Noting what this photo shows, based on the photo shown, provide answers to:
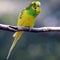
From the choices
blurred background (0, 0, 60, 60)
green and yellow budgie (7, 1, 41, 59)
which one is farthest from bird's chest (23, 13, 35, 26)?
blurred background (0, 0, 60, 60)

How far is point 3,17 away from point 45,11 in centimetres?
28

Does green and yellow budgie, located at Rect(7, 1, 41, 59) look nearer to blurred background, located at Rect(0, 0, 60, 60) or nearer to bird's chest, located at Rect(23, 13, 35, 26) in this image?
bird's chest, located at Rect(23, 13, 35, 26)

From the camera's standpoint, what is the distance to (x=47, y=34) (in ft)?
7.12

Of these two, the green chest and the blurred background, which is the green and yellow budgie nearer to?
the green chest

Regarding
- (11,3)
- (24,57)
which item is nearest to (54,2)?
(11,3)

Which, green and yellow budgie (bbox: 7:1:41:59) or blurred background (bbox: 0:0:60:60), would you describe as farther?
blurred background (bbox: 0:0:60:60)

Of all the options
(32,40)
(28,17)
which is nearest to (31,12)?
(28,17)

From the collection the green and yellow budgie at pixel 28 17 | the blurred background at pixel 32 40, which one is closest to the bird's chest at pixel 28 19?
the green and yellow budgie at pixel 28 17

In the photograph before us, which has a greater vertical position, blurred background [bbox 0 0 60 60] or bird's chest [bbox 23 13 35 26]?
bird's chest [bbox 23 13 35 26]

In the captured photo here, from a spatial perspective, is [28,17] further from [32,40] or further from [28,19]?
[32,40]

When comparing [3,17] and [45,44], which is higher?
→ [3,17]

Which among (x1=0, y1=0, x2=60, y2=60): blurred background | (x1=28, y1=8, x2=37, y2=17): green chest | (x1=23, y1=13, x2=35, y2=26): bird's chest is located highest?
(x1=28, y1=8, x2=37, y2=17): green chest

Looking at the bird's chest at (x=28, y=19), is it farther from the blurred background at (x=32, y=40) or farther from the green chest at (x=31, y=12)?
the blurred background at (x=32, y=40)

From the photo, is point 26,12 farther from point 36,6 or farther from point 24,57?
point 24,57
